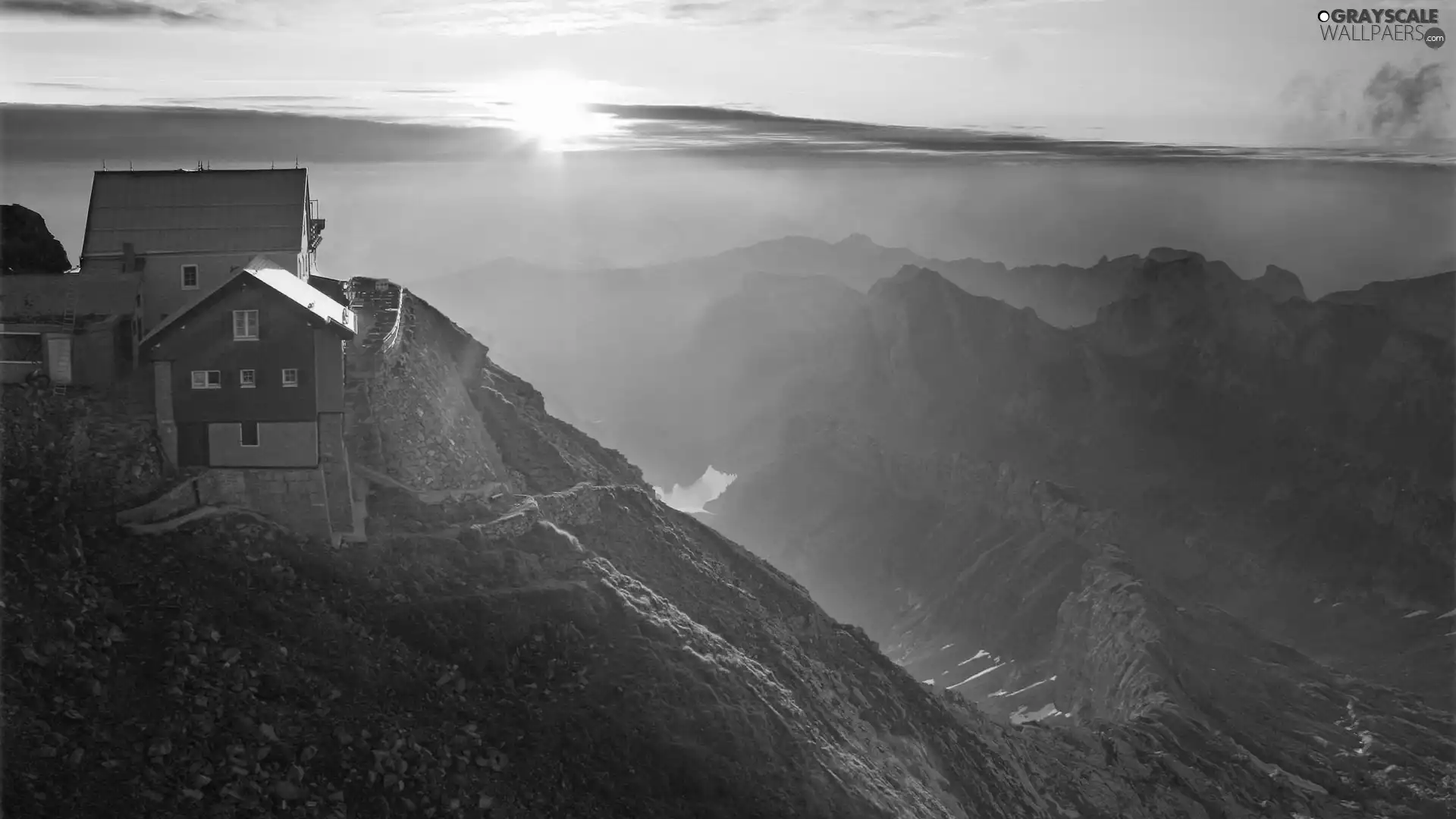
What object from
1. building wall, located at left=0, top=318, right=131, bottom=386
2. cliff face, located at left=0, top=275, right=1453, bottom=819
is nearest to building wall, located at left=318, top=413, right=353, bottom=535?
cliff face, located at left=0, top=275, right=1453, bottom=819

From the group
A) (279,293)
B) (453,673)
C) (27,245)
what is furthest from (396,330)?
(453,673)

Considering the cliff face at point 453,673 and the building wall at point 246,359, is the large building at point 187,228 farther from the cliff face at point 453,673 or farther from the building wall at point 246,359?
the cliff face at point 453,673

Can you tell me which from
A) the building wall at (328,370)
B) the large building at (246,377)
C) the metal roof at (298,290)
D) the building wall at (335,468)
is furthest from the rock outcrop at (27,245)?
the building wall at (335,468)

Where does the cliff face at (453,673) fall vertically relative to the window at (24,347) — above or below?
below

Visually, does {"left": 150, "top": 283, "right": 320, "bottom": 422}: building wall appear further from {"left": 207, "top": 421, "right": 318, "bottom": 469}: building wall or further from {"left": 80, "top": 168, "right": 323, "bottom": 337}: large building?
{"left": 80, "top": 168, "right": 323, "bottom": 337}: large building

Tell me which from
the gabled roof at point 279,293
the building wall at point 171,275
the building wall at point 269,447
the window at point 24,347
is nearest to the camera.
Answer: the gabled roof at point 279,293

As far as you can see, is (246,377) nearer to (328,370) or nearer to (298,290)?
(328,370)

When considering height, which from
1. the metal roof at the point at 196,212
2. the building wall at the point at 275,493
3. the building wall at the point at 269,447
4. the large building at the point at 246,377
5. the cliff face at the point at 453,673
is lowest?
the cliff face at the point at 453,673

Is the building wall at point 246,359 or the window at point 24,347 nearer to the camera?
the building wall at point 246,359
